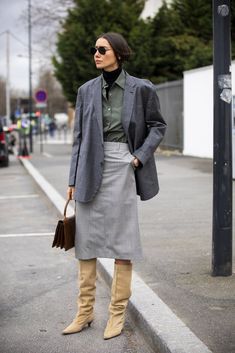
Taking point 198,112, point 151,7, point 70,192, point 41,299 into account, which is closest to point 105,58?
point 70,192

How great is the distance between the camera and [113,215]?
14.5 feet

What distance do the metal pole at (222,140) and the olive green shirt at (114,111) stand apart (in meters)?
1.34

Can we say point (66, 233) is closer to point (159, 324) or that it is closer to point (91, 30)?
point (159, 324)

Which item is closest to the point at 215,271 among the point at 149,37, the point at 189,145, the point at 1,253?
the point at 1,253

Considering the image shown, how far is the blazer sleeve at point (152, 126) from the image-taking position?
172 inches

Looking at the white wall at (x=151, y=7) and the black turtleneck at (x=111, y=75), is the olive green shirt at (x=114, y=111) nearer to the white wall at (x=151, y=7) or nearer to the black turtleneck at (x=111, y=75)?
the black turtleneck at (x=111, y=75)

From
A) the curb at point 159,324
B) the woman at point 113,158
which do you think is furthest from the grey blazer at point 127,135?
the curb at point 159,324

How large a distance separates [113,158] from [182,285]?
1.51 m

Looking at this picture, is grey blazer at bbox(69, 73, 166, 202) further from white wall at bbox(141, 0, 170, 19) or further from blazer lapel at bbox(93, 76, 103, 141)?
white wall at bbox(141, 0, 170, 19)

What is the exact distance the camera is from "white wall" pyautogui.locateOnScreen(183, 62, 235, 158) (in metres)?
20.3

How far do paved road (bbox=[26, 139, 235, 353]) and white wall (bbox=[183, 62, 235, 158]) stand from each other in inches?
302

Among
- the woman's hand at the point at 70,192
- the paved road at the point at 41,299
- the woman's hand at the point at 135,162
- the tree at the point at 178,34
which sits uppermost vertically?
the tree at the point at 178,34

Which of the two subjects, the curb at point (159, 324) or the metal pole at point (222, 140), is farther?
the metal pole at point (222, 140)

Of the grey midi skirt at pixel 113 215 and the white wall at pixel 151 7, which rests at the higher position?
the white wall at pixel 151 7
